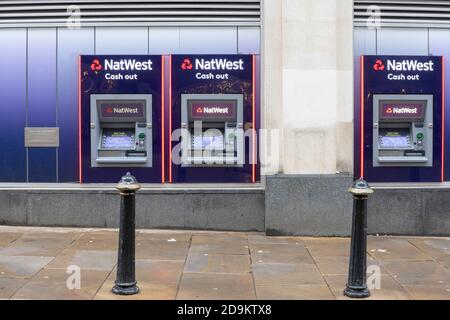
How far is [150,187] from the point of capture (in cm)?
891

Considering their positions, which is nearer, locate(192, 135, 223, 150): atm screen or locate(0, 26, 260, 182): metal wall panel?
locate(192, 135, 223, 150): atm screen

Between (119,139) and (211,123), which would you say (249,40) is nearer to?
(211,123)

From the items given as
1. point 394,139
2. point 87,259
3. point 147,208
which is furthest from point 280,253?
point 394,139

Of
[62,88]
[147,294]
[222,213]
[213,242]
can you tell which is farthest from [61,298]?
[62,88]

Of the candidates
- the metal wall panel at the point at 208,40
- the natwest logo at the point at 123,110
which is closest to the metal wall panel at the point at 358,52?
the metal wall panel at the point at 208,40

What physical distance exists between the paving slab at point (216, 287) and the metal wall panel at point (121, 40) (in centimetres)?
407

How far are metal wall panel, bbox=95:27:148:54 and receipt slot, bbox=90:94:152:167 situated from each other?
74 centimetres

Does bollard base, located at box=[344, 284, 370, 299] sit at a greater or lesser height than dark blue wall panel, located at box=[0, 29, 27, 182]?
lesser

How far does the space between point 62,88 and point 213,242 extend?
135 inches

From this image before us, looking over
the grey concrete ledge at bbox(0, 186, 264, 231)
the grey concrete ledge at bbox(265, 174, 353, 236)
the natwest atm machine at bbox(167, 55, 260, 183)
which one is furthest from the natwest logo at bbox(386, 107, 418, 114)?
the grey concrete ledge at bbox(0, 186, 264, 231)

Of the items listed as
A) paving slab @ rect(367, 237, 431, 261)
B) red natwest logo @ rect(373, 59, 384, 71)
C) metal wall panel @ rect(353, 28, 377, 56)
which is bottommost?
paving slab @ rect(367, 237, 431, 261)

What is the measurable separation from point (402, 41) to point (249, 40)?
94.9 inches

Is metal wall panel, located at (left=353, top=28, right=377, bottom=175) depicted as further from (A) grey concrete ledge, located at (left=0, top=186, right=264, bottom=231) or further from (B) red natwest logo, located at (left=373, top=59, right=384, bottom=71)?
(A) grey concrete ledge, located at (left=0, top=186, right=264, bottom=231)

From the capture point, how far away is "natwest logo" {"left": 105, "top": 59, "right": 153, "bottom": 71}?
29.2ft
